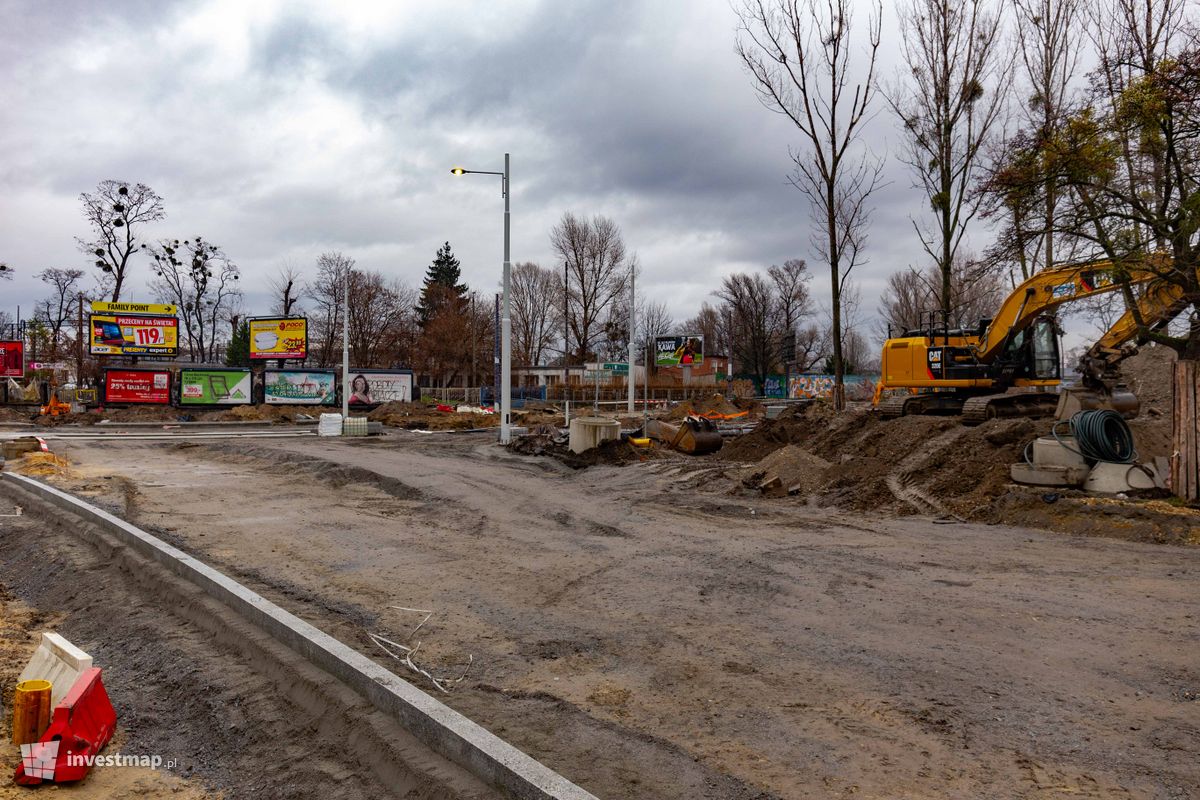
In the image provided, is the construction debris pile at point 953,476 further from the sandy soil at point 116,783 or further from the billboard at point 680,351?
the billboard at point 680,351

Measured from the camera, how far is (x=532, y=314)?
82.4 meters

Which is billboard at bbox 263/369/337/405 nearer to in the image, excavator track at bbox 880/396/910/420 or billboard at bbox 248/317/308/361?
billboard at bbox 248/317/308/361

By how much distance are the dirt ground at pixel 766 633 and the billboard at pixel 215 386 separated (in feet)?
116

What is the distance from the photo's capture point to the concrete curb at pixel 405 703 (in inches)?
141

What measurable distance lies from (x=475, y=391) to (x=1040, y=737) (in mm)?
56664

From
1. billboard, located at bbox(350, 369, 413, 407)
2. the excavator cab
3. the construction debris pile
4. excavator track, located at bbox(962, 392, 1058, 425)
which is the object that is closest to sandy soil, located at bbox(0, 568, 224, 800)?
the construction debris pile

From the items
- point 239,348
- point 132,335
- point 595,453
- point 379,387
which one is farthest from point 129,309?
point 595,453

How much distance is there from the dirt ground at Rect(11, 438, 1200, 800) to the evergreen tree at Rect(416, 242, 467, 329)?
232 feet

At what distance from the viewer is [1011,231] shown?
12977 mm

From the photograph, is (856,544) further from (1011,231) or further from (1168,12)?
(1168,12)

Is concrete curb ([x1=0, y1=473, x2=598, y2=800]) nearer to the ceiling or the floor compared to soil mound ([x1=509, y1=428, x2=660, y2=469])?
nearer to the ceiling

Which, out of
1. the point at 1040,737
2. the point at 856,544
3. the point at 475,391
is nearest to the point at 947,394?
A: the point at 856,544

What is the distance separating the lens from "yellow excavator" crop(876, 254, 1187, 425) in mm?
14922

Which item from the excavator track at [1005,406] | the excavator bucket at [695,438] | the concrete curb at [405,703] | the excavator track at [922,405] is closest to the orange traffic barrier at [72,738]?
the concrete curb at [405,703]
